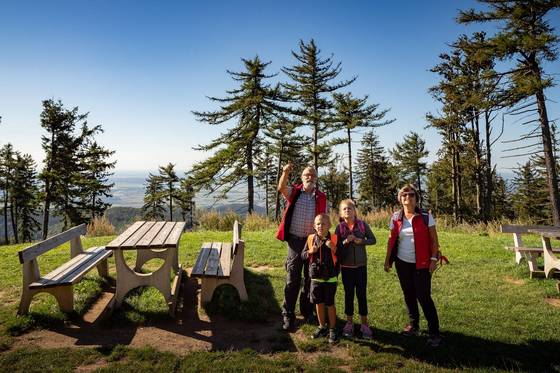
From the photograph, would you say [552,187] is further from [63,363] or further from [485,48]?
[63,363]

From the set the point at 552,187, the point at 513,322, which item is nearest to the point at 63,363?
the point at 513,322

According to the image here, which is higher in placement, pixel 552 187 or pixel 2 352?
pixel 552 187

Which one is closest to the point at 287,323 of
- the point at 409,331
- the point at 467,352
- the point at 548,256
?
the point at 409,331

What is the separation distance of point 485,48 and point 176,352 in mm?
15312

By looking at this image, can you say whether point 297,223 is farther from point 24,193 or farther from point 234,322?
point 24,193

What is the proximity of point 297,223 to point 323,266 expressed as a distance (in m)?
0.68

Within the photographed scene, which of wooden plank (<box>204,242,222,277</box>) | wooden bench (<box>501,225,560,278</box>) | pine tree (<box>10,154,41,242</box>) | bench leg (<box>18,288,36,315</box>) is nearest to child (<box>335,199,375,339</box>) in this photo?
wooden plank (<box>204,242,222,277</box>)

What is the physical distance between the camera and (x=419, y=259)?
3.91 meters

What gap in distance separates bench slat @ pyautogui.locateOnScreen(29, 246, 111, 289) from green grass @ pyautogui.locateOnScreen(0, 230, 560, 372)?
1.48ft

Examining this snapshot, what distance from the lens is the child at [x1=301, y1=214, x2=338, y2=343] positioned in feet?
13.1

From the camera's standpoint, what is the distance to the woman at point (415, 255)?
12.8ft

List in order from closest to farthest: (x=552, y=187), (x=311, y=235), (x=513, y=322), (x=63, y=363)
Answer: (x=63, y=363), (x=311, y=235), (x=513, y=322), (x=552, y=187)

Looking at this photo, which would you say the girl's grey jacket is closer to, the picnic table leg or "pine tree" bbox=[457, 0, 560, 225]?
the picnic table leg

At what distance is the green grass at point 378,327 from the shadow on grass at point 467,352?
0.03ft
